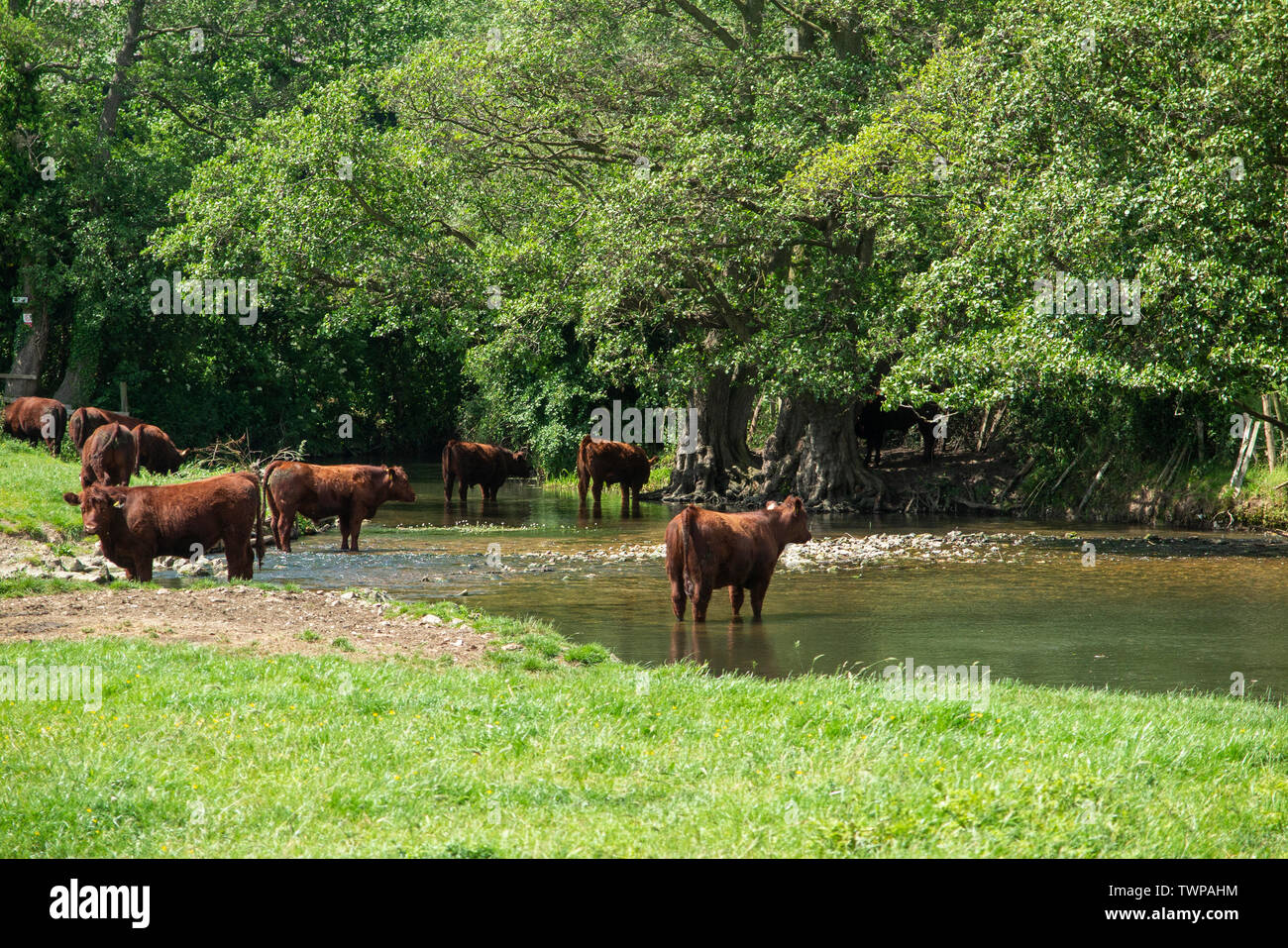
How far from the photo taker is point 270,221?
90.9ft

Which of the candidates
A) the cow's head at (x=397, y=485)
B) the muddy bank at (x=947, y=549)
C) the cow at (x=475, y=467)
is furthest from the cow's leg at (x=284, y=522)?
the cow at (x=475, y=467)

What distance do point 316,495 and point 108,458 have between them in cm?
373

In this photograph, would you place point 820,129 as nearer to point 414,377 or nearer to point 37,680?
point 37,680

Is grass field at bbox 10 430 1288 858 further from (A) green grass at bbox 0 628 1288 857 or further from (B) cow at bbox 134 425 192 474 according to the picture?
(B) cow at bbox 134 425 192 474

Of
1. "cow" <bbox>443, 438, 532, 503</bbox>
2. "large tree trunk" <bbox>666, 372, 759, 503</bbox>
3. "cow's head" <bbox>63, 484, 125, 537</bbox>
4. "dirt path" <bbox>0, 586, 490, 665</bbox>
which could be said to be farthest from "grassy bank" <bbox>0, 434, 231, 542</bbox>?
"large tree trunk" <bbox>666, 372, 759, 503</bbox>

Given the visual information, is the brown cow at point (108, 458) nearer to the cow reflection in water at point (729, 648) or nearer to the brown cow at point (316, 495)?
the brown cow at point (316, 495)

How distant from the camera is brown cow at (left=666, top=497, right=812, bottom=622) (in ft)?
44.2

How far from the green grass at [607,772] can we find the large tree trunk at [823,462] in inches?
700

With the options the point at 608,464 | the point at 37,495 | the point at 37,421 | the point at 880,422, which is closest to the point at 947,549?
the point at 608,464

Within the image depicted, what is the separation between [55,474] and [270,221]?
8214 millimetres

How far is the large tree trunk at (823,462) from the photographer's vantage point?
26.7 m

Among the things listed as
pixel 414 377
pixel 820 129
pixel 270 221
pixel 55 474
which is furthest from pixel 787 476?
pixel 414 377

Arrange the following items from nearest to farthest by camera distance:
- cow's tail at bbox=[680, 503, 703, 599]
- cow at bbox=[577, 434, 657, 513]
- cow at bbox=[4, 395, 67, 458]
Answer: cow's tail at bbox=[680, 503, 703, 599] < cow at bbox=[4, 395, 67, 458] < cow at bbox=[577, 434, 657, 513]

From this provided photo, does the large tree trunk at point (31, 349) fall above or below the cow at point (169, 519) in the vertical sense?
above
